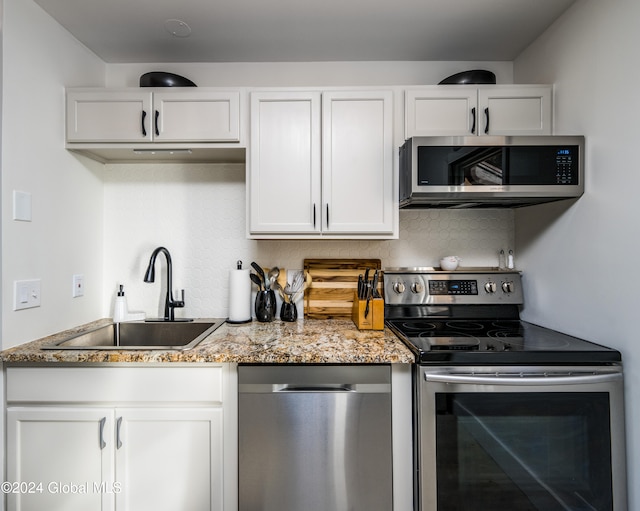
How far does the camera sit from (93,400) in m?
1.39

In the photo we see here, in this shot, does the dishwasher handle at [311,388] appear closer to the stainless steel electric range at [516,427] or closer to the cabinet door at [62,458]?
the stainless steel electric range at [516,427]

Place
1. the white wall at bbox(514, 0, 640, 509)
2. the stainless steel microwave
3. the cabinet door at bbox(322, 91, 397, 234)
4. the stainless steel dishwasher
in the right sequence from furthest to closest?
the cabinet door at bbox(322, 91, 397, 234) → the stainless steel microwave → the stainless steel dishwasher → the white wall at bbox(514, 0, 640, 509)

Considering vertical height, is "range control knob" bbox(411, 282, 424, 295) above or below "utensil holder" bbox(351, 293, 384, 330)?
above

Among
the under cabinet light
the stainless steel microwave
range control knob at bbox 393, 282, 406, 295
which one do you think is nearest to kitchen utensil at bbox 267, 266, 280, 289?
range control knob at bbox 393, 282, 406, 295

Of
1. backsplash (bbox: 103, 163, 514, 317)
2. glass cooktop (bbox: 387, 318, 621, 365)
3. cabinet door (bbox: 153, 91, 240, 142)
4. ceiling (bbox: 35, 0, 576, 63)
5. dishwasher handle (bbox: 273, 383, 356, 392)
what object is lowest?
dishwasher handle (bbox: 273, 383, 356, 392)

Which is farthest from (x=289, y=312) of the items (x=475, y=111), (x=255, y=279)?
(x=475, y=111)

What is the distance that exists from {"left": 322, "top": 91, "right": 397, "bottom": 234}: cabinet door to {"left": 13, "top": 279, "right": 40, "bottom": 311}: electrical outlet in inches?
51.1

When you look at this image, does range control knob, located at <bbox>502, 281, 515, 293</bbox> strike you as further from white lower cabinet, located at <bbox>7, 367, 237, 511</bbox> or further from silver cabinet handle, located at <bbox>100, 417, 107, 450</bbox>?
silver cabinet handle, located at <bbox>100, 417, 107, 450</bbox>

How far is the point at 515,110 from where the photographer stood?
173cm

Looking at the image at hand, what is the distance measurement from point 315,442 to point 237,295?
0.86 m

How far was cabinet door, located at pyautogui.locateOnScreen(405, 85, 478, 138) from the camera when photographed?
1.72 meters

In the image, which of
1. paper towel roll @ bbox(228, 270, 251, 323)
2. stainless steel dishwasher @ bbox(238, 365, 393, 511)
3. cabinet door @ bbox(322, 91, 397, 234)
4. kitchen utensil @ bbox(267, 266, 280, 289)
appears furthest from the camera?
kitchen utensil @ bbox(267, 266, 280, 289)

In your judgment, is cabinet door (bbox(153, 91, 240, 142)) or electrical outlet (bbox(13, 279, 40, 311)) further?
cabinet door (bbox(153, 91, 240, 142))

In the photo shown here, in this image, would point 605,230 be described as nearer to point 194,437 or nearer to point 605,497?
point 605,497
